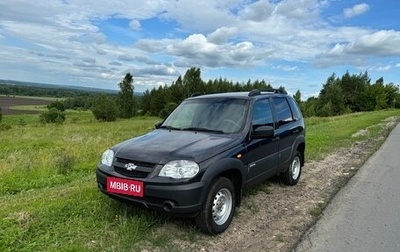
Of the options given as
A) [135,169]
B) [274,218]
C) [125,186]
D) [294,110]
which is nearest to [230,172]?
[274,218]

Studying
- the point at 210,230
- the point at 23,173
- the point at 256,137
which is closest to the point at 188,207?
the point at 210,230

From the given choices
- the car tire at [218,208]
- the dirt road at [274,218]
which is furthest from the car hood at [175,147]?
the dirt road at [274,218]

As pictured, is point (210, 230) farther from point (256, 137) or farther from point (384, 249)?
point (384, 249)

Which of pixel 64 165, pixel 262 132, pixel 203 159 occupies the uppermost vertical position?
pixel 262 132

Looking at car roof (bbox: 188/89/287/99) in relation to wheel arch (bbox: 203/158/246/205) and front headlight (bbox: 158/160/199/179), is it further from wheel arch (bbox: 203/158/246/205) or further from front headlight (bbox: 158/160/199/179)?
front headlight (bbox: 158/160/199/179)

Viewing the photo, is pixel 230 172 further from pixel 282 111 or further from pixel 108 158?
pixel 282 111

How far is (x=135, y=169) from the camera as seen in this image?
4168 millimetres

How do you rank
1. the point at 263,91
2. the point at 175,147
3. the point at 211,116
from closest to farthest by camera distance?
the point at 175,147
the point at 211,116
the point at 263,91

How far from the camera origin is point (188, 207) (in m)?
4.01

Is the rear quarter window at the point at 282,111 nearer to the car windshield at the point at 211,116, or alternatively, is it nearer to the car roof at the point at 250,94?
the car roof at the point at 250,94

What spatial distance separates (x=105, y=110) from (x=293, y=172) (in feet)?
207

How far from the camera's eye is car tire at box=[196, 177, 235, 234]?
4.24 metres

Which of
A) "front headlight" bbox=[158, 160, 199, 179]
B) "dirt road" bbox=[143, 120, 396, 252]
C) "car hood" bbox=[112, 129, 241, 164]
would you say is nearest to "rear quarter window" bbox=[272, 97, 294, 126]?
"dirt road" bbox=[143, 120, 396, 252]

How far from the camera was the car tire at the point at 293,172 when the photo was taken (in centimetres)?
683
